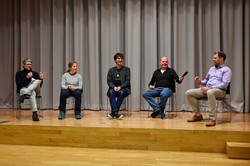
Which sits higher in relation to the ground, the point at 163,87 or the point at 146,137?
the point at 163,87

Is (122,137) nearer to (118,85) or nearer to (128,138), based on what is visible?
(128,138)

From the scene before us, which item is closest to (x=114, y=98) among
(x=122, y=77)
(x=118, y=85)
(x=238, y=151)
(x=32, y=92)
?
(x=118, y=85)

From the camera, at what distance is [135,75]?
540 cm

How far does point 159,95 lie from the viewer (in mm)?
4531

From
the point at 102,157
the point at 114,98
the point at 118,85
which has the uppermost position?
the point at 118,85

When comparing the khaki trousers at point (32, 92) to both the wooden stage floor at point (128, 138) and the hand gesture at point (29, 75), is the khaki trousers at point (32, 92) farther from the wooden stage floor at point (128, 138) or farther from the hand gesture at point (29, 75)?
the wooden stage floor at point (128, 138)

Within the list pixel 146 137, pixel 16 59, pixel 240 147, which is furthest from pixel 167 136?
pixel 16 59

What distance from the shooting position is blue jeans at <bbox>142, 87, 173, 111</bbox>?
4.35m

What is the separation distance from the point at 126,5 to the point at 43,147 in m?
3.34

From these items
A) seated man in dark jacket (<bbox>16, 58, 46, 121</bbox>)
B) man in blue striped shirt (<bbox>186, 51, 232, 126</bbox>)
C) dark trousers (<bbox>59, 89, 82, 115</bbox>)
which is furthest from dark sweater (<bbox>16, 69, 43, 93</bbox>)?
man in blue striped shirt (<bbox>186, 51, 232, 126</bbox>)

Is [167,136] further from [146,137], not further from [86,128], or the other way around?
[86,128]

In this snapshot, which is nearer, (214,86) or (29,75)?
(214,86)

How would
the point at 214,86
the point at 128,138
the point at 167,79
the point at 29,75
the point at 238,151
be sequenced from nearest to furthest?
1. the point at 238,151
2. the point at 128,138
3. the point at 214,86
4. the point at 29,75
5. the point at 167,79

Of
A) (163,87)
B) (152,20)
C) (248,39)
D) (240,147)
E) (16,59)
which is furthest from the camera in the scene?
(16,59)
